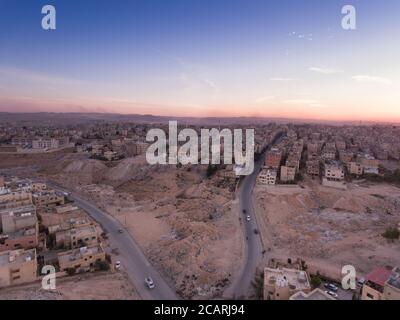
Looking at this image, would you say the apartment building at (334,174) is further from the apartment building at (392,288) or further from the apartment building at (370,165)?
the apartment building at (392,288)

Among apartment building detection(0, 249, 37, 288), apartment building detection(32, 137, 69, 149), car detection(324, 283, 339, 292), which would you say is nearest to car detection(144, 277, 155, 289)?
apartment building detection(0, 249, 37, 288)

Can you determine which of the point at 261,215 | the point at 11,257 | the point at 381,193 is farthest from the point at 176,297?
the point at 381,193

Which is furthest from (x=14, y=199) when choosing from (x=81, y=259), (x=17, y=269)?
(x=81, y=259)

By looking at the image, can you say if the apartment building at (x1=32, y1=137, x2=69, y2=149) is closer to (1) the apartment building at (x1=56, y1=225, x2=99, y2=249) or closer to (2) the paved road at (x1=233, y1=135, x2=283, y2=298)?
(1) the apartment building at (x1=56, y1=225, x2=99, y2=249)

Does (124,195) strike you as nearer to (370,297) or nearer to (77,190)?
(77,190)

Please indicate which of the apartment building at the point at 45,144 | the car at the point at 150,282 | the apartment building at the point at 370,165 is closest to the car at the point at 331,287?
the car at the point at 150,282
